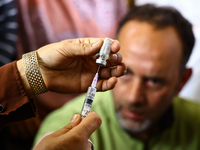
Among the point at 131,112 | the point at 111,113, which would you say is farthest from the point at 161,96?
the point at 111,113

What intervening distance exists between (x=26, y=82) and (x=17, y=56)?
0.85ft

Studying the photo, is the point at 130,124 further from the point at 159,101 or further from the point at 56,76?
the point at 56,76

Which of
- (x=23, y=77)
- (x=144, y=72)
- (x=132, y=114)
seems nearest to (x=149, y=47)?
(x=144, y=72)

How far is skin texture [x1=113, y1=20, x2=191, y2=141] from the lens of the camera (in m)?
0.91

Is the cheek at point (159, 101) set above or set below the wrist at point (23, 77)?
below

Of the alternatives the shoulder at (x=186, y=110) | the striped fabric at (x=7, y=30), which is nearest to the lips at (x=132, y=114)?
the shoulder at (x=186, y=110)

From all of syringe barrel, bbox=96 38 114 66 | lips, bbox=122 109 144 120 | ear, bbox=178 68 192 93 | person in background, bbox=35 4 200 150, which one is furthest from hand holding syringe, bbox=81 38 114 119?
ear, bbox=178 68 192 93

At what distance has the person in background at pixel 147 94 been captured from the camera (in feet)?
2.99

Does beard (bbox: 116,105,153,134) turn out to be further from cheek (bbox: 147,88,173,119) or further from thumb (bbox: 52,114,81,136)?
thumb (bbox: 52,114,81,136)

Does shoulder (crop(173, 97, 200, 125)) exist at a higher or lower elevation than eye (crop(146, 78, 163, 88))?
lower

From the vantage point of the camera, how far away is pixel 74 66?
2.09ft

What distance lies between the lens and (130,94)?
94 cm

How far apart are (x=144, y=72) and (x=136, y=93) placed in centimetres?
11

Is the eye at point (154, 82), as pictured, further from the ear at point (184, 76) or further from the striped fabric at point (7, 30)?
the striped fabric at point (7, 30)
